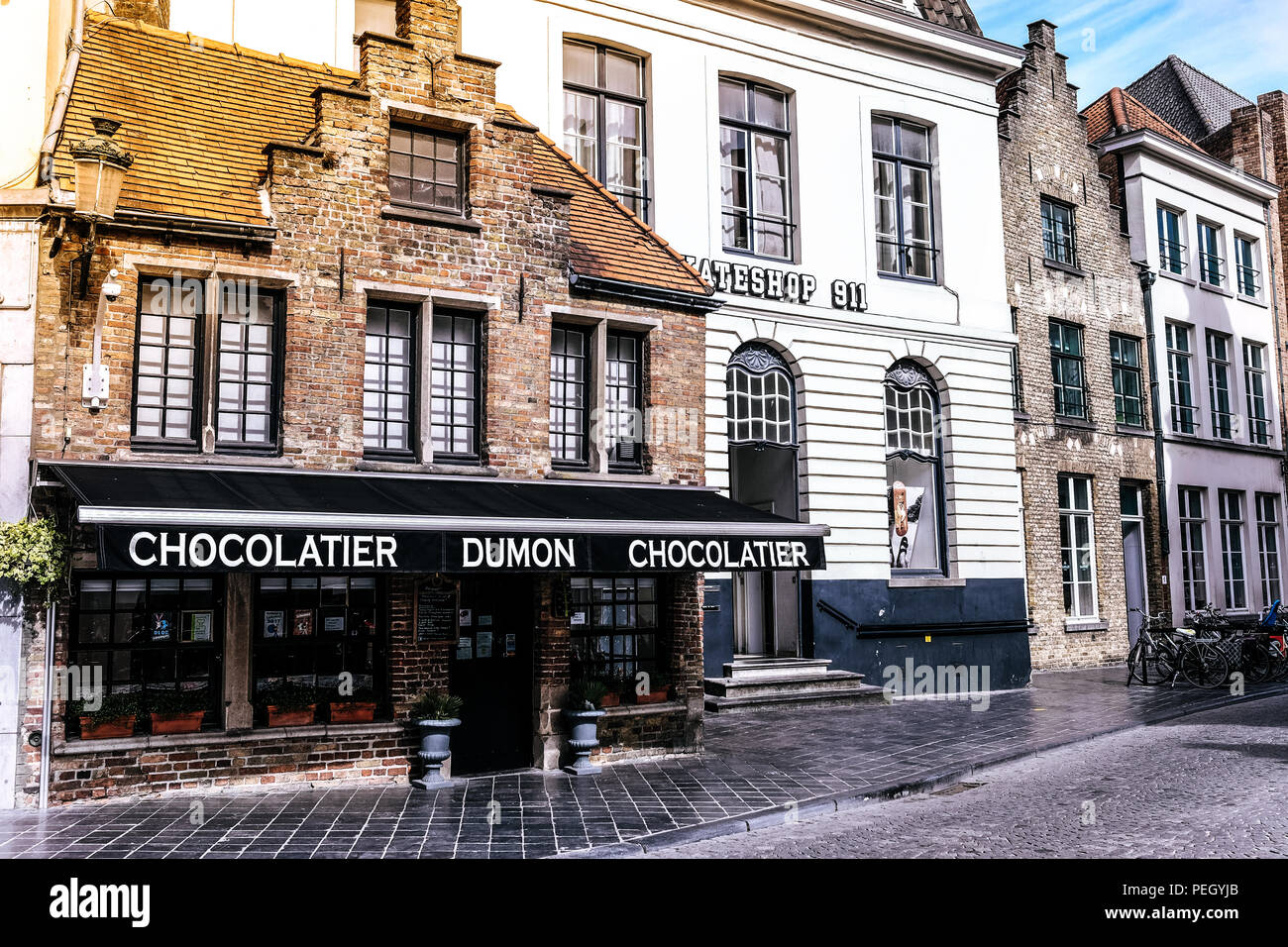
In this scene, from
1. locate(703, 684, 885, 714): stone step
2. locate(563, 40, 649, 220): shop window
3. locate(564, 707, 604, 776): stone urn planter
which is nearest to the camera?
locate(564, 707, 604, 776): stone urn planter

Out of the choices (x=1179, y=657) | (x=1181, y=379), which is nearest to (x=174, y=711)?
(x=1179, y=657)

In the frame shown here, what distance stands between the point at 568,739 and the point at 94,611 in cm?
469

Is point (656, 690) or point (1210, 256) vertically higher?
A: point (1210, 256)

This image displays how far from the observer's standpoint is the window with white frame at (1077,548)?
69.8 ft

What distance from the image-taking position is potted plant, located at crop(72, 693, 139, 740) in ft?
29.8

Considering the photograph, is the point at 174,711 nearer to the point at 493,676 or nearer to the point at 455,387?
the point at 493,676

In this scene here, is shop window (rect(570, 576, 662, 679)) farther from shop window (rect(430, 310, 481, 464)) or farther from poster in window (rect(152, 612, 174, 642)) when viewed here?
poster in window (rect(152, 612, 174, 642))

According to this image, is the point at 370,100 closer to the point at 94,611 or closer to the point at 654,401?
the point at 654,401

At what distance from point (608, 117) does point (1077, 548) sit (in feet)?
42.6

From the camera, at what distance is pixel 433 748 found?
9969 mm

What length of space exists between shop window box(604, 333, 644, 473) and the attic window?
2395 millimetres

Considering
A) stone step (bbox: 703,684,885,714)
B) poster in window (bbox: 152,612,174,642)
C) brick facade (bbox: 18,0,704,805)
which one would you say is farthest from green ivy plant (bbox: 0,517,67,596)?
stone step (bbox: 703,684,885,714)

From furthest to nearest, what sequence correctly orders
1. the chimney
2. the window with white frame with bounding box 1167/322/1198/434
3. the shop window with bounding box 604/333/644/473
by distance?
the window with white frame with bounding box 1167/322/1198/434 → the shop window with bounding box 604/333/644/473 → the chimney

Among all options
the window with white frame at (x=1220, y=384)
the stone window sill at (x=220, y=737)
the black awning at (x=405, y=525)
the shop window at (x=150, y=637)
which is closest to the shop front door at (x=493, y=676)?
the stone window sill at (x=220, y=737)
